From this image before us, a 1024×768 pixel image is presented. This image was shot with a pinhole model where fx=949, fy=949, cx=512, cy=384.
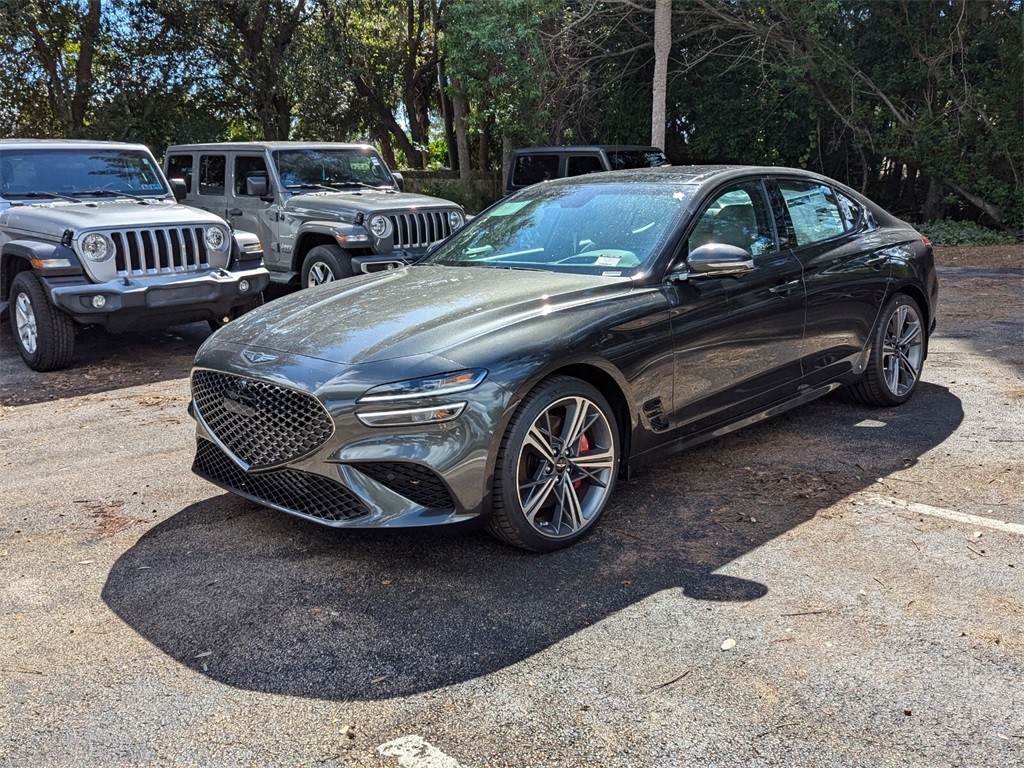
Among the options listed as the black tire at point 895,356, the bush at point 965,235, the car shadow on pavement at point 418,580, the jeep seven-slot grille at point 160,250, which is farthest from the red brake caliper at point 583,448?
the bush at point 965,235

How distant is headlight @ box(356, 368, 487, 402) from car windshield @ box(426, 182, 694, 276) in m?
1.23

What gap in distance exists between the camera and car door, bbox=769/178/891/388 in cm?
542

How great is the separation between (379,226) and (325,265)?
2.31 feet

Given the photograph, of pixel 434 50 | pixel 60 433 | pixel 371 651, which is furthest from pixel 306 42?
pixel 371 651

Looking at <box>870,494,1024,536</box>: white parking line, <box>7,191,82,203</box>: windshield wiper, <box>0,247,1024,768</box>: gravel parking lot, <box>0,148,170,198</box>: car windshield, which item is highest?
<box>0,148,170,198</box>: car windshield

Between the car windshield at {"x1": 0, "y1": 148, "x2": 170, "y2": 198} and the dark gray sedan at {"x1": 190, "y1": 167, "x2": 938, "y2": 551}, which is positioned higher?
the car windshield at {"x1": 0, "y1": 148, "x2": 170, "y2": 198}

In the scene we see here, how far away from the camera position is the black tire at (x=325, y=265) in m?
9.77

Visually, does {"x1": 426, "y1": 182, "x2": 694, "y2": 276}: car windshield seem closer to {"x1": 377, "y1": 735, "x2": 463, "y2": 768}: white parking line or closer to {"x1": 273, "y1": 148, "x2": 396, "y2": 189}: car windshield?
{"x1": 377, "y1": 735, "x2": 463, "y2": 768}: white parking line

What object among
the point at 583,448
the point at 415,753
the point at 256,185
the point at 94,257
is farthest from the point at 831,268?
the point at 256,185

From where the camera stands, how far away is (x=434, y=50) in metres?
24.4

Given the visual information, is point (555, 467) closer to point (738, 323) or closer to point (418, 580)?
point (418, 580)

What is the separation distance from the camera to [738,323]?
4.89 metres

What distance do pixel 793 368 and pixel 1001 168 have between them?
46.6 ft

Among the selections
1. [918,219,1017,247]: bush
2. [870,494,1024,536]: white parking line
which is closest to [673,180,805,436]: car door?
[870,494,1024,536]: white parking line
